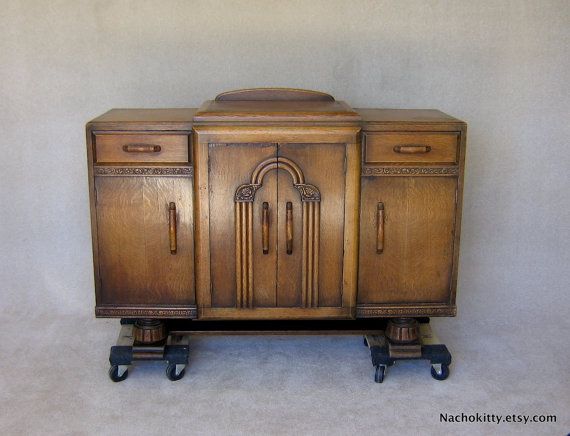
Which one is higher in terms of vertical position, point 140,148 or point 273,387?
point 140,148

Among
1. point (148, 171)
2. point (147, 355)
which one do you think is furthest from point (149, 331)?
point (148, 171)

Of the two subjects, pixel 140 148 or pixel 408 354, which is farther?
pixel 408 354

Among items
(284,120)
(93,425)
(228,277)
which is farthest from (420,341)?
(93,425)

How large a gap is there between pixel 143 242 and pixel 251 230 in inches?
14.2

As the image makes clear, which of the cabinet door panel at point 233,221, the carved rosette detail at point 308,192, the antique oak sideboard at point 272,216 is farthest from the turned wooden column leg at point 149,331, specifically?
the carved rosette detail at point 308,192

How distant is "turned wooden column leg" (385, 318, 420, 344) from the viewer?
2.78 meters

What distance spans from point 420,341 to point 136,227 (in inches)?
42.1

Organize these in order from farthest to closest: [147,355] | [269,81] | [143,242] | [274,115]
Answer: [269,81], [147,355], [143,242], [274,115]

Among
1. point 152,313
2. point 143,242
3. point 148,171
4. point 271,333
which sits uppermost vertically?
point 148,171

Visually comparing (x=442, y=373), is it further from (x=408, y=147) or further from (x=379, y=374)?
(x=408, y=147)

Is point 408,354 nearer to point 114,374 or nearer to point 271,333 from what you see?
point 271,333

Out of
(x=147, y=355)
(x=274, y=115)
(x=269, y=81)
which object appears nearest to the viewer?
(x=274, y=115)

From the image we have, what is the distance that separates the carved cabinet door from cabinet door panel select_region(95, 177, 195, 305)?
0.10m

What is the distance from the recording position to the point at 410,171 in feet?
8.51
